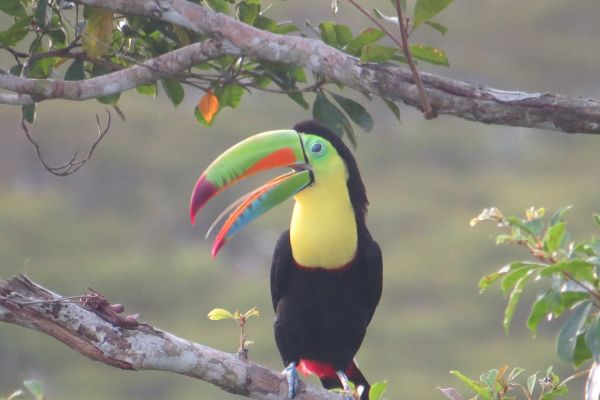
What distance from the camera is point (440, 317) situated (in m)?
20.7

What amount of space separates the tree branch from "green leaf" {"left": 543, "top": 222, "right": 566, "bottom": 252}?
1.69ft

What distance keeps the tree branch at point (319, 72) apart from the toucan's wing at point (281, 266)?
1403mm

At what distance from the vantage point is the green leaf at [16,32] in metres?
4.64

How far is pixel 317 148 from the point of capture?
17.9ft

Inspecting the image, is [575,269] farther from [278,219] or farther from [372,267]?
[278,219]

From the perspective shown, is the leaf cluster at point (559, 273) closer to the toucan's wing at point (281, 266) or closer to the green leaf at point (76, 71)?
the green leaf at point (76, 71)

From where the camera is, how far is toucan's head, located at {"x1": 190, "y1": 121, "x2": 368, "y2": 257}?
5.23m

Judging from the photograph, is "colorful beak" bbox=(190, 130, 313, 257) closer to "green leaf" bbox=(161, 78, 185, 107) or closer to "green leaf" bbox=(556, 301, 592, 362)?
"green leaf" bbox=(161, 78, 185, 107)

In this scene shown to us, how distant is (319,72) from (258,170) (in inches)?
38.0

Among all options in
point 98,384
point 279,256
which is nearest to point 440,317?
point 98,384

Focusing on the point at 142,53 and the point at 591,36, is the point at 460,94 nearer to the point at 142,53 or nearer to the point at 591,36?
the point at 142,53

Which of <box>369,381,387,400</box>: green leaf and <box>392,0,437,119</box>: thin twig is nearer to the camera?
<box>392,0,437,119</box>: thin twig

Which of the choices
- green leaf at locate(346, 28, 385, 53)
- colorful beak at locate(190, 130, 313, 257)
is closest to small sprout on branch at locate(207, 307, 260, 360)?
colorful beak at locate(190, 130, 313, 257)

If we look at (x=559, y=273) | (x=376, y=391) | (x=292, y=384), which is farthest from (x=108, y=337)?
(x=559, y=273)
